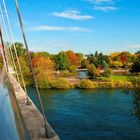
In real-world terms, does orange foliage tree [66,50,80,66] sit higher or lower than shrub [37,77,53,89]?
higher

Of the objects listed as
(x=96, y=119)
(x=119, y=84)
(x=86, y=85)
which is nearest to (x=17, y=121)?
(x=96, y=119)

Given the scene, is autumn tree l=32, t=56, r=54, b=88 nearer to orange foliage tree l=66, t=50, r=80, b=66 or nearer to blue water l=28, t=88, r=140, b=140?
orange foliage tree l=66, t=50, r=80, b=66

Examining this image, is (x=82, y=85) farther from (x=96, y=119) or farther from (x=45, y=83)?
(x=96, y=119)

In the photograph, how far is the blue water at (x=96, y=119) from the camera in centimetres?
2113

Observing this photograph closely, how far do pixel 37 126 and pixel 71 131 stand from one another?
19.1 metres

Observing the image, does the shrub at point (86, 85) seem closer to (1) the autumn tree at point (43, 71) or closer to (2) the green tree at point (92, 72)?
(1) the autumn tree at point (43, 71)

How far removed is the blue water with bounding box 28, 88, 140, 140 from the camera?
69.3 feet

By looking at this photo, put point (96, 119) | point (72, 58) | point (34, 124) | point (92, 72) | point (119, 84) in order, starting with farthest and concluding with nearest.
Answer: point (72, 58)
point (92, 72)
point (119, 84)
point (96, 119)
point (34, 124)

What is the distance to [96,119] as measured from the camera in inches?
1046

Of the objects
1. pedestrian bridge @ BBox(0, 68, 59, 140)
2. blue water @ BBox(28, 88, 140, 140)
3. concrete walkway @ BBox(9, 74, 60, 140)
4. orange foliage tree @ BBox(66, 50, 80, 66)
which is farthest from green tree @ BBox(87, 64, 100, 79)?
concrete walkway @ BBox(9, 74, 60, 140)

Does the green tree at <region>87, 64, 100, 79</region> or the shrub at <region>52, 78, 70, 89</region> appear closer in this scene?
the shrub at <region>52, 78, 70, 89</region>

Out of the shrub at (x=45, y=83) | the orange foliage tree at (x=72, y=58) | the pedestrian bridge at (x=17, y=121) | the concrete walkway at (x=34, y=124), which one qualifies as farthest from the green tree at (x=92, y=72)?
the concrete walkway at (x=34, y=124)

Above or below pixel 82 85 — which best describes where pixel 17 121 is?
above

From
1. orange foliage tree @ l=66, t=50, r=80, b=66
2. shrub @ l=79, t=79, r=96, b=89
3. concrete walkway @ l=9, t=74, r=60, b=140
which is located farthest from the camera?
orange foliage tree @ l=66, t=50, r=80, b=66
